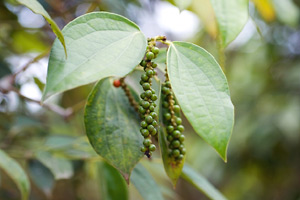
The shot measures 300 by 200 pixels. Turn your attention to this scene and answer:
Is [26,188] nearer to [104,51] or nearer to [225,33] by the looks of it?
[104,51]

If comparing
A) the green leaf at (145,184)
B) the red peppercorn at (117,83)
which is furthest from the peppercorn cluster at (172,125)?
the green leaf at (145,184)

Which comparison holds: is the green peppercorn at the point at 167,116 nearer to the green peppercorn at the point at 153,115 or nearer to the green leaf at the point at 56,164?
the green peppercorn at the point at 153,115

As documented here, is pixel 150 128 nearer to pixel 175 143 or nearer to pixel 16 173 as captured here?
pixel 175 143

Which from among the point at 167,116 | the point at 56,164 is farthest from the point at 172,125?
the point at 56,164

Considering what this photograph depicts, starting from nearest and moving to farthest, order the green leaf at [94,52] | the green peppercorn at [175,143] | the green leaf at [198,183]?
the green leaf at [94,52], the green peppercorn at [175,143], the green leaf at [198,183]

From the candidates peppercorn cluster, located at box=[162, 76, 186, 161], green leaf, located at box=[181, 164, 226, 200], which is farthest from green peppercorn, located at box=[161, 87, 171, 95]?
green leaf, located at box=[181, 164, 226, 200]

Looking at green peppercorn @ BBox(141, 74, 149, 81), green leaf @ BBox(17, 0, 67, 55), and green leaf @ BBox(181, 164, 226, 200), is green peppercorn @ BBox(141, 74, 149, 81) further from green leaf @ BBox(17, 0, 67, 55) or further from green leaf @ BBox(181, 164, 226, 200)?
green leaf @ BBox(181, 164, 226, 200)

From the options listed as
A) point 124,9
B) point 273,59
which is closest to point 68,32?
point 124,9
